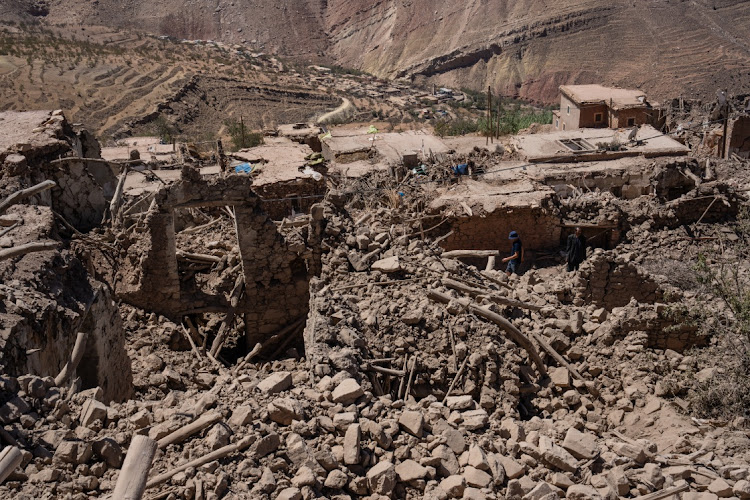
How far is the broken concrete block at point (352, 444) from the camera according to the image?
466cm

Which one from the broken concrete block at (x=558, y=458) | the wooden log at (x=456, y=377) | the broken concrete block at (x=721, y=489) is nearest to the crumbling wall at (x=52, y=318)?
the wooden log at (x=456, y=377)

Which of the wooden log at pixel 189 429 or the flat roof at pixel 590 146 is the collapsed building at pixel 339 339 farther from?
the flat roof at pixel 590 146

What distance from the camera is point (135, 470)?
13.2 ft

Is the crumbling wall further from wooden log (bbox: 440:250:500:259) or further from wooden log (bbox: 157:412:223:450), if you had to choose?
wooden log (bbox: 440:250:500:259)

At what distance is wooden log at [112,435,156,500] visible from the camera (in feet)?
12.8

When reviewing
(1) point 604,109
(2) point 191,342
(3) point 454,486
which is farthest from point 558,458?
(1) point 604,109

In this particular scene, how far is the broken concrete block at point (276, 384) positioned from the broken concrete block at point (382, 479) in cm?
107

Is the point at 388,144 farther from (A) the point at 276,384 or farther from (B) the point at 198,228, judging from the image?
(A) the point at 276,384

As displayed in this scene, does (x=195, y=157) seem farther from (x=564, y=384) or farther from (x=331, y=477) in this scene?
(x=331, y=477)

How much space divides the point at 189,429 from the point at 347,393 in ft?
4.01

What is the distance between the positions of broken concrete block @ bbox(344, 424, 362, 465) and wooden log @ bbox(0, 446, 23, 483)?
78.0 inches

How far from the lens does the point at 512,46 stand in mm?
53906

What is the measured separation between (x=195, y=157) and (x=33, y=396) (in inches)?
536

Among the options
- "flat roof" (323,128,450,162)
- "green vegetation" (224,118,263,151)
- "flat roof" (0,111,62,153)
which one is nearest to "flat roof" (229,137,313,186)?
"flat roof" (323,128,450,162)
